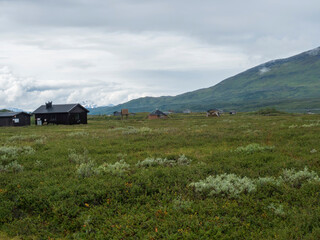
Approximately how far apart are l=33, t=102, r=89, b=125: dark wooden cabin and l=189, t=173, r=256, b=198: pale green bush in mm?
54262

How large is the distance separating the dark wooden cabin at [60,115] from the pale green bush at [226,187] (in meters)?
54.3

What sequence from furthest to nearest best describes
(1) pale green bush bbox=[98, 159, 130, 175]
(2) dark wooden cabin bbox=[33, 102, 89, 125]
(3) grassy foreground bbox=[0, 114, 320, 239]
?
(2) dark wooden cabin bbox=[33, 102, 89, 125] < (1) pale green bush bbox=[98, 159, 130, 175] < (3) grassy foreground bbox=[0, 114, 320, 239]

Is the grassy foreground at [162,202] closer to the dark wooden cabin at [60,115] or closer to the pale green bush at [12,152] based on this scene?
the pale green bush at [12,152]

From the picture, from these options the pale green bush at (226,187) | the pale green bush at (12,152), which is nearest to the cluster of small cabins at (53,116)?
the pale green bush at (12,152)

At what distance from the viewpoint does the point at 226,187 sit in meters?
7.48

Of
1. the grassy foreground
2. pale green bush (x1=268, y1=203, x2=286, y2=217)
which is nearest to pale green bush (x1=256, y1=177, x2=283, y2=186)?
the grassy foreground

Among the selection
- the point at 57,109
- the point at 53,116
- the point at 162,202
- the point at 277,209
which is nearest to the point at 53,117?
the point at 53,116

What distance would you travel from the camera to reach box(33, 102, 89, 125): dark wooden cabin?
58.1m

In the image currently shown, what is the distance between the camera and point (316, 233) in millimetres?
5176

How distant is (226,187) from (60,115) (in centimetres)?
5737

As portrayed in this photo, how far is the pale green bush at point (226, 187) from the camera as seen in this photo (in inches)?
289

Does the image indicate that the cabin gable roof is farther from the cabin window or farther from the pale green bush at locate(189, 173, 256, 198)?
the pale green bush at locate(189, 173, 256, 198)

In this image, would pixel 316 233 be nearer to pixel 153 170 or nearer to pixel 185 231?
pixel 185 231

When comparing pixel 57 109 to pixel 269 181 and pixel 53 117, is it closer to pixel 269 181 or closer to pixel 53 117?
pixel 53 117
